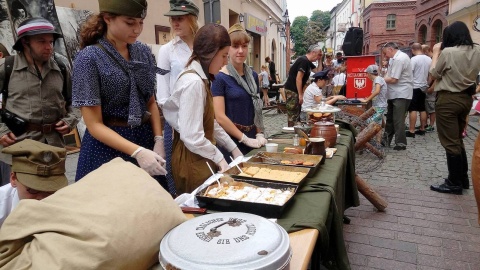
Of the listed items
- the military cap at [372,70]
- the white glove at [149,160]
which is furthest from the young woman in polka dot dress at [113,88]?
the military cap at [372,70]

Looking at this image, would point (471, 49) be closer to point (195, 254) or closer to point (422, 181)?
point (422, 181)

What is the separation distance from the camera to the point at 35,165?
58.6 inches

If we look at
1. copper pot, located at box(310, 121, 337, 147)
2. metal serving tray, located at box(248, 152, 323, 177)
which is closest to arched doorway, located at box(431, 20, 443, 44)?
copper pot, located at box(310, 121, 337, 147)

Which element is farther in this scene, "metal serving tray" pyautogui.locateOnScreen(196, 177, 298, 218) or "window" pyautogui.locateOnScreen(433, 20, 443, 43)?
"window" pyautogui.locateOnScreen(433, 20, 443, 43)

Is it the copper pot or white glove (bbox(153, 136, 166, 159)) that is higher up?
white glove (bbox(153, 136, 166, 159))

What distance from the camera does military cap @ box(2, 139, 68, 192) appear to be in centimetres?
149

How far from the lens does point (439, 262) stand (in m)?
2.66

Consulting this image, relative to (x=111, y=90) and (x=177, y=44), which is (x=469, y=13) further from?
(x=111, y=90)

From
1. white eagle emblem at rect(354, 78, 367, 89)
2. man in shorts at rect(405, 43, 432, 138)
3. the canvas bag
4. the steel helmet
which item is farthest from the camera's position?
man in shorts at rect(405, 43, 432, 138)

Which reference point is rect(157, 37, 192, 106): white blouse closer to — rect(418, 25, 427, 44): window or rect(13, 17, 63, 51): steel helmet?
rect(13, 17, 63, 51): steel helmet

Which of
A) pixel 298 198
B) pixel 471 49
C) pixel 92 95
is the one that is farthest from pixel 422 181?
pixel 92 95

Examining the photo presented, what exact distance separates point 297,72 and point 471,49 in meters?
2.64

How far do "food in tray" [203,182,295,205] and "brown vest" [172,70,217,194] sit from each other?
243 mm

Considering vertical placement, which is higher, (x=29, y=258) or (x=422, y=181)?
(x=29, y=258)
